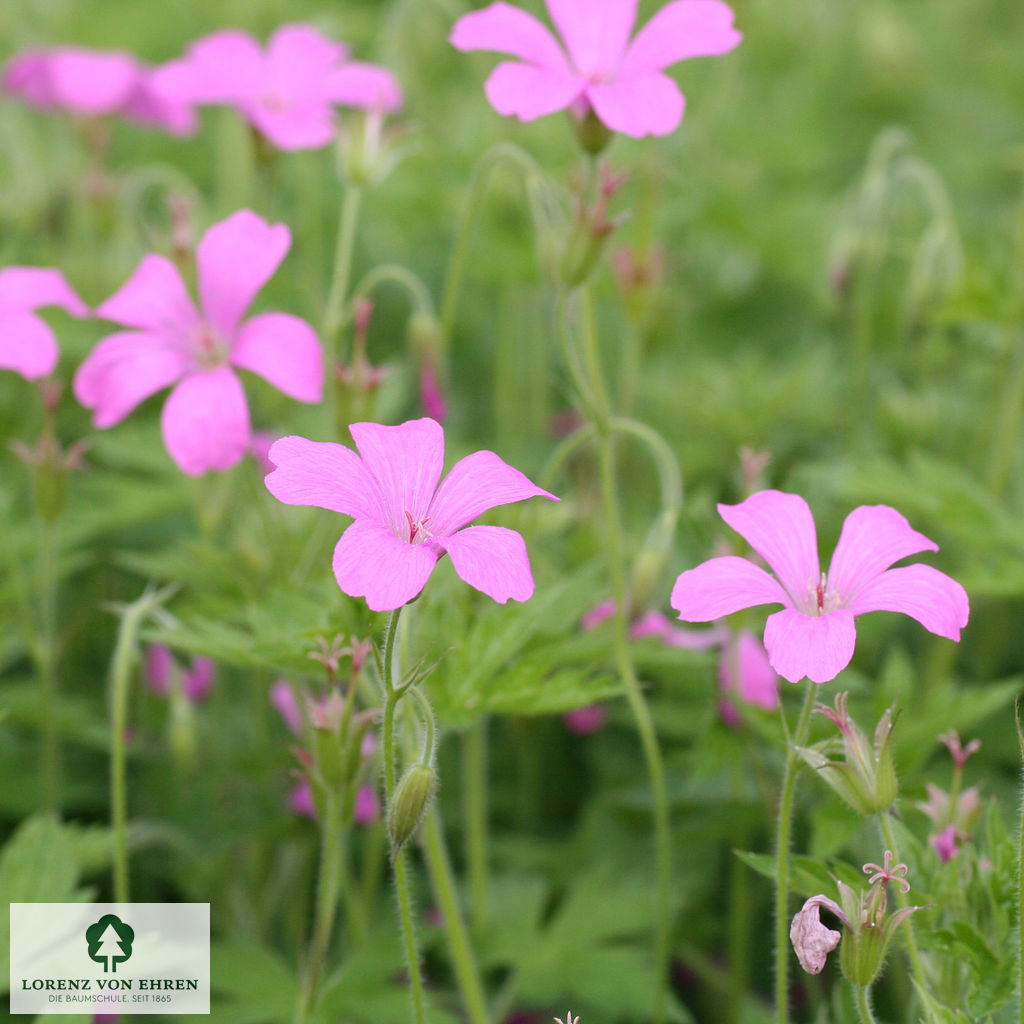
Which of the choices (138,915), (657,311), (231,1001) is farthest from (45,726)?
(657,311)

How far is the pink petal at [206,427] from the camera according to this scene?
1.37 meters

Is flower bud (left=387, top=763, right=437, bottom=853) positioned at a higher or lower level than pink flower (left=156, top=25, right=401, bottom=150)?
lower

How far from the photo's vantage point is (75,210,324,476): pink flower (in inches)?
54.4

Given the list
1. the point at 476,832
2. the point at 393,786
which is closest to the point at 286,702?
the point at 476,832

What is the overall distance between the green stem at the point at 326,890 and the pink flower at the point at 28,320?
0.60 m

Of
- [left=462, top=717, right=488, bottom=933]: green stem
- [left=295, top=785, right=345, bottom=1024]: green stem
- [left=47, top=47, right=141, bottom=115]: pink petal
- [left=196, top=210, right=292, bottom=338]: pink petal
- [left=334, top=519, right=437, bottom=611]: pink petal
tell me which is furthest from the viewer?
[left=47, top=47, right=141, bottom=115]: pink petal

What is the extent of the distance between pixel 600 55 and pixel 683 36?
11 centimetres

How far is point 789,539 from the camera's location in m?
1.08

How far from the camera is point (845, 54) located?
14.2ft

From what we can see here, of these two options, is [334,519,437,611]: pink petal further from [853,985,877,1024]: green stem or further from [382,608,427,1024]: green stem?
[853,985,877,1024]: green stem

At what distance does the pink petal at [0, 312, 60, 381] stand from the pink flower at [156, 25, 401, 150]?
46 cm

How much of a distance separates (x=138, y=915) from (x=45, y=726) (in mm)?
272

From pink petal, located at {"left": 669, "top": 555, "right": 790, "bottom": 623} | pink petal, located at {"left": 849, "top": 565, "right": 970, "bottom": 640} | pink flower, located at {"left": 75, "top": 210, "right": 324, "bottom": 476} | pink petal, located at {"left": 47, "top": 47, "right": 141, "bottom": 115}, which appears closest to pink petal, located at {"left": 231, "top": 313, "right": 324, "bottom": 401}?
pink flower, located at {"left": 75, "top": 210, "right": 324, "bottom": 476}

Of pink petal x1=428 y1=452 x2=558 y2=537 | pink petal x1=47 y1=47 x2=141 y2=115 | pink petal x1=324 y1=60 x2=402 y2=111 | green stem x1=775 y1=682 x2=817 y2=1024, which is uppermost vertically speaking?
pink petal x1=47 y1=47 x2=141 y2=115
